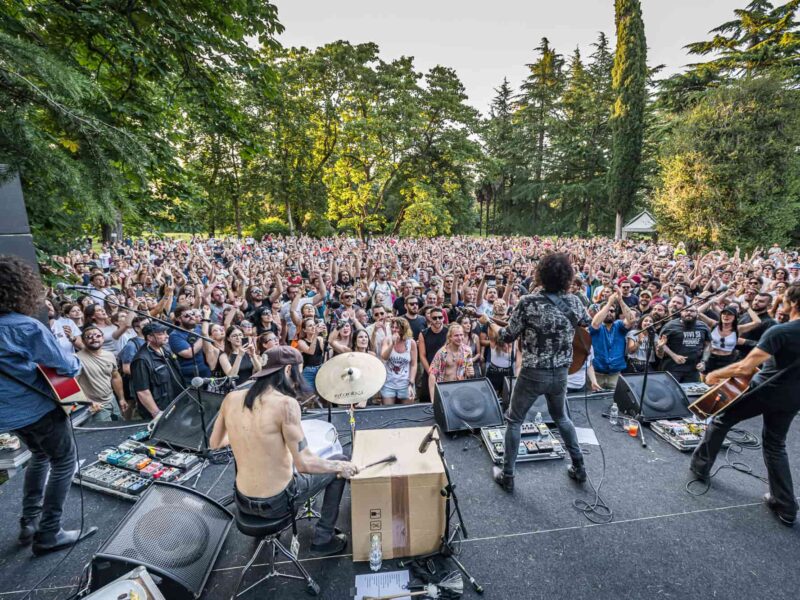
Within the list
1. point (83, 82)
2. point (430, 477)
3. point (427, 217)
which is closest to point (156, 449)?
point (430, 477)

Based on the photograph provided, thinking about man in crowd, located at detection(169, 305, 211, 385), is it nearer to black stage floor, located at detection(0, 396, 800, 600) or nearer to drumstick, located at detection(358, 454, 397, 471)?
black stage floor, located at detection(0, 396, 800, 600)

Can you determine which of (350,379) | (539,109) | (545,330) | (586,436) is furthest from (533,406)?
(539,109)

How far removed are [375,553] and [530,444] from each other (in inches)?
74.1

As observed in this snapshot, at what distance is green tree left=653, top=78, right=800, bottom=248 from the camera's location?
1589cm

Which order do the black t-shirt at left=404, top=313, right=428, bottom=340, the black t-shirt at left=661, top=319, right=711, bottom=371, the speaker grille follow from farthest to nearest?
the black t-shirt at left=404, top=313, right=428, bottom=340 < the black t-shirt at left=661, top=319, right=711, bottom=371 < the speaker grille

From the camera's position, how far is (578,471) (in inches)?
129

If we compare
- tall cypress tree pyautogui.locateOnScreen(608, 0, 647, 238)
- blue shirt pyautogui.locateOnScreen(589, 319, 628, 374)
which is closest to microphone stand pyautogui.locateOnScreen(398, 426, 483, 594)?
blue shirt pyautogui.locateOnScreen(589, 319, 628, 374)

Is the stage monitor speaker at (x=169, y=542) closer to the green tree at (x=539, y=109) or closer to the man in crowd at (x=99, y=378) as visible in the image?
the man in crowd at (x=99, y=378)

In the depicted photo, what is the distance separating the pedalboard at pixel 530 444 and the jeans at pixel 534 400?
38cm

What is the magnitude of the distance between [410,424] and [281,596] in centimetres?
219

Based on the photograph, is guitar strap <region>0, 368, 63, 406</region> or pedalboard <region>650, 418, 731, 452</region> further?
pedalboard <region>650, 418, 731, 452</region>

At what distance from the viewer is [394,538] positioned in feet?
8.46

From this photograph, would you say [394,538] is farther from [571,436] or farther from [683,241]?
[683,241]

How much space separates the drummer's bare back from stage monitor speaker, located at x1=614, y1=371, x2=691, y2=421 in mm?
3822
